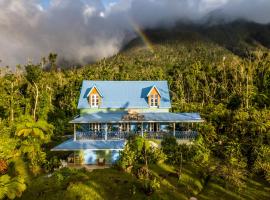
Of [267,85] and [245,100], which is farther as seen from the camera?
[267,85]

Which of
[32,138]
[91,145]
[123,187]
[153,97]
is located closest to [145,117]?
[153,97]

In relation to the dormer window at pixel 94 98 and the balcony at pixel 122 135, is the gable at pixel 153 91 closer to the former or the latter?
the balcony at pixel 122 135

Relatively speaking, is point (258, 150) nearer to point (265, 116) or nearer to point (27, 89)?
point (265, 116)

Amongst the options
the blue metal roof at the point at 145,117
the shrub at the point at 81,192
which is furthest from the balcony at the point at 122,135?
the shrub at the point at 81,192

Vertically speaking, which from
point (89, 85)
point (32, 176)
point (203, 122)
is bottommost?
point (32, 176)

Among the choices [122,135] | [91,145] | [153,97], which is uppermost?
[153,97]

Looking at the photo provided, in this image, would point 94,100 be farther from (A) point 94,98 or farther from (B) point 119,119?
(B) point 119,119

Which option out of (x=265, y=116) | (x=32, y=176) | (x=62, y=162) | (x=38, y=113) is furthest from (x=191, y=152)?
(x=38, y=113)

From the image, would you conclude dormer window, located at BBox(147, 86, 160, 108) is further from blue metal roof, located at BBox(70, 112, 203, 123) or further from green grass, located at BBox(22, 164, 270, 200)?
green grass, located at BBox(22, 164, 270, 200)
